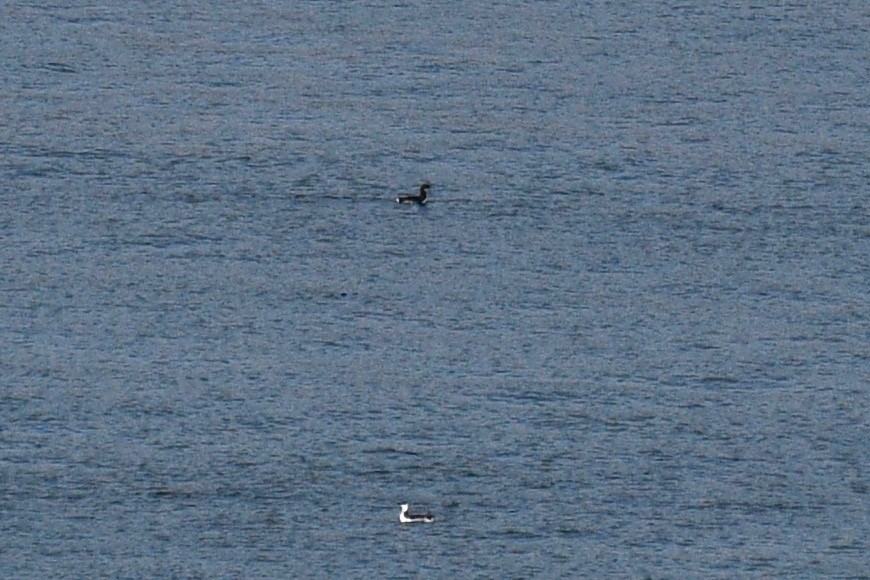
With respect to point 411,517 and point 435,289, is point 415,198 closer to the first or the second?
point 435,289

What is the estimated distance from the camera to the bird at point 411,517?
173 feet

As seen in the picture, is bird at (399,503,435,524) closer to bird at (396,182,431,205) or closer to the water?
the water

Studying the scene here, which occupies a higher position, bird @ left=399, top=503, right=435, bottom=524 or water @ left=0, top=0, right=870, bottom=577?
water @ left=0, top=0, right=870, bottom=577

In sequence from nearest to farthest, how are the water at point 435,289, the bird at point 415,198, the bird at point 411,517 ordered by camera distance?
A: the bird at point 411,517 < the water at point 435,289 < the bird at point 415,198

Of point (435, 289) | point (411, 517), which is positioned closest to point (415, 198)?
point (435, 289)

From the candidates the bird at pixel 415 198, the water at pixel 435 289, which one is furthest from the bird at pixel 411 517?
the bird at pixel 415 198

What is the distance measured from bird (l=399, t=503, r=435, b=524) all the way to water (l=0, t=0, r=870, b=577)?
0.74ft

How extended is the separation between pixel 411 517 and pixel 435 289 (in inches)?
422

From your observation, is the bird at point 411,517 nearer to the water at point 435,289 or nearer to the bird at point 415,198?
the water at point 435,289

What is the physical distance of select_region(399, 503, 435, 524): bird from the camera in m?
52.6

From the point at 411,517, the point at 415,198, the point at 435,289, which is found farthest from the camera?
the point at 415,198

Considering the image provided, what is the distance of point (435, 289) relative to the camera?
2440 inches

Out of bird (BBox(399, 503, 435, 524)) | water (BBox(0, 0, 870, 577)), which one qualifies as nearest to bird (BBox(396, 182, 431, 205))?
water (BBox(0, 0, 870, 577))

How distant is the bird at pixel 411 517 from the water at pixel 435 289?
226 mm
